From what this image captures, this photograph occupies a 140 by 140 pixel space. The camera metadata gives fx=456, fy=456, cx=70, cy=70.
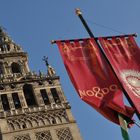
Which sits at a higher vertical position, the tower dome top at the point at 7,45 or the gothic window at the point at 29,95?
the tower dome top at the point at 7,45

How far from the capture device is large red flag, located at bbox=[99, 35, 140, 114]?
15.3 meters

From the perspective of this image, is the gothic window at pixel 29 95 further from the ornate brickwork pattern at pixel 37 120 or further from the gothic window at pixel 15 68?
the gothic window at pixel 15 68

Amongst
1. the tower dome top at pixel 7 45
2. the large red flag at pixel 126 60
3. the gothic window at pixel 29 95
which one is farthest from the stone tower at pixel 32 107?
the large red flag at pixel 126 60

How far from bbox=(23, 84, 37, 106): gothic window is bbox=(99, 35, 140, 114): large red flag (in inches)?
1047

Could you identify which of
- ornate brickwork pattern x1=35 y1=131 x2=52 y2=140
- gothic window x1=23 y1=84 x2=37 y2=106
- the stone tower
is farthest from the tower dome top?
ornate brickwork pattern x1=35 y1=131 x2=52 y2=140

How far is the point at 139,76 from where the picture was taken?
16109 mm

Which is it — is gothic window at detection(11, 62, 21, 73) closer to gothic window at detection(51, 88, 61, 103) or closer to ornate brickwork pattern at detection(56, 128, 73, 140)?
gothic window at detection(51, 88, 61, 103)

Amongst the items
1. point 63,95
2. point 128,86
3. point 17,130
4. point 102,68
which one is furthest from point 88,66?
point 63,95

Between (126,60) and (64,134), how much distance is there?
2405cm

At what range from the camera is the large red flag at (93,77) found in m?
15.1

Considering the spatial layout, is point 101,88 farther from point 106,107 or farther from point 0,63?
point 0,63

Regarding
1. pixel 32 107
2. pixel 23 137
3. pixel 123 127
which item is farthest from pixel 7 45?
pixel 123 127

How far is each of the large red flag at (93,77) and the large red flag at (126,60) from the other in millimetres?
313

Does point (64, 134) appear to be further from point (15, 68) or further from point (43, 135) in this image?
point (15, 68)
